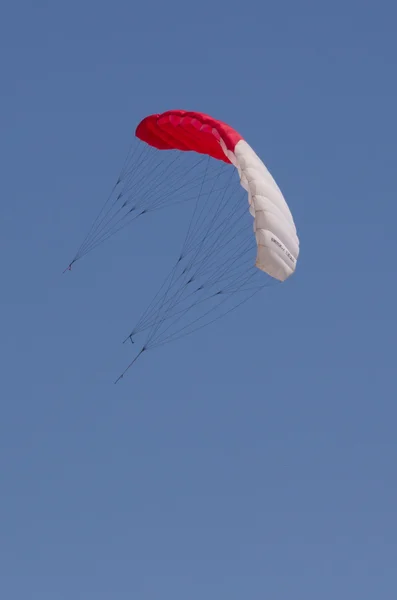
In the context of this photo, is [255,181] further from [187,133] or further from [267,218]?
[187,133]

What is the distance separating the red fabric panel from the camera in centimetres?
8100

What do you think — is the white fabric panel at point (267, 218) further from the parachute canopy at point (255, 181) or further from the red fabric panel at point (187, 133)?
the red fabric panel at point (187, 133)

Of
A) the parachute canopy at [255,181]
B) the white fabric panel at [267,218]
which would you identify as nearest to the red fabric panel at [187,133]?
the parachute canopy at [255,181]

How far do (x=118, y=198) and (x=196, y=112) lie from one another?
124 inches

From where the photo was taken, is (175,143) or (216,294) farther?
(175,143)

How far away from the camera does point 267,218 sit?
7900cm

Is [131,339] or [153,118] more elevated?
[153,118]

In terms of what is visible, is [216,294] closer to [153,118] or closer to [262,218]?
[262,218]

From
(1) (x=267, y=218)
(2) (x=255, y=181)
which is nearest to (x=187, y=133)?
(2) (x=255, y=181)

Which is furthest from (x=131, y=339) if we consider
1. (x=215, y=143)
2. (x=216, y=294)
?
(x=215, y=143)

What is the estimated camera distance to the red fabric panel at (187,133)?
81000 mm

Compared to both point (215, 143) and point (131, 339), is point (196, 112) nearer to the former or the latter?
point (215, 143)

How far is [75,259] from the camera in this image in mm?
80875

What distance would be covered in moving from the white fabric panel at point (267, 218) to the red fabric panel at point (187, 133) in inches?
21.5
